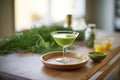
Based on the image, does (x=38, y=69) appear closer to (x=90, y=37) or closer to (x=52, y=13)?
(x=90, y=37)

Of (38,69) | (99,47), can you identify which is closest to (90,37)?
(99,47)

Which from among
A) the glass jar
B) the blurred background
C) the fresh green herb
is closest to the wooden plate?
the fresh green herb

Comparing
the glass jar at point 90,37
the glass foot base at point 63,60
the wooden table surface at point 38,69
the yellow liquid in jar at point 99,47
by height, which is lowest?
the wooden table surface at point 38,69

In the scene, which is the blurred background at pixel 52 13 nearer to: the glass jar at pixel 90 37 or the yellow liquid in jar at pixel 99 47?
the glass jar at pixel 90 37

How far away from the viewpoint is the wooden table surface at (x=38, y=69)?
1.16 m

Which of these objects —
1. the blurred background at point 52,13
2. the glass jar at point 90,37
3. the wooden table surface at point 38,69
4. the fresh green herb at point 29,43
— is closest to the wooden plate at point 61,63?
the wooden table surface at point 38,69

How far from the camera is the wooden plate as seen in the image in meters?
1.24

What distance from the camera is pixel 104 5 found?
13.9 feet

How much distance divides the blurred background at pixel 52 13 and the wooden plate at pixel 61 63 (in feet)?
2.31

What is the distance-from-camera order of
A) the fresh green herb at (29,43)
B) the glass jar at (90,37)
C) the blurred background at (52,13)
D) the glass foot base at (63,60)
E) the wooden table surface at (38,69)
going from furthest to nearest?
the blurred background at (52,13)
the glass jar at (90,37)
the fresh green herb at (29,43)
the glass foot base at (63,60)
the wooden table surface at (38,69)

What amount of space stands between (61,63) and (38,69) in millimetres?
147

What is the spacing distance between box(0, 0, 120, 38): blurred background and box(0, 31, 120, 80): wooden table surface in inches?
26.9

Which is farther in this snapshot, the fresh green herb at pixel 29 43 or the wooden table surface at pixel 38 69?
the fresh green herb at pixel 29 43

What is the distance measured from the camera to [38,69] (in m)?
1.25
